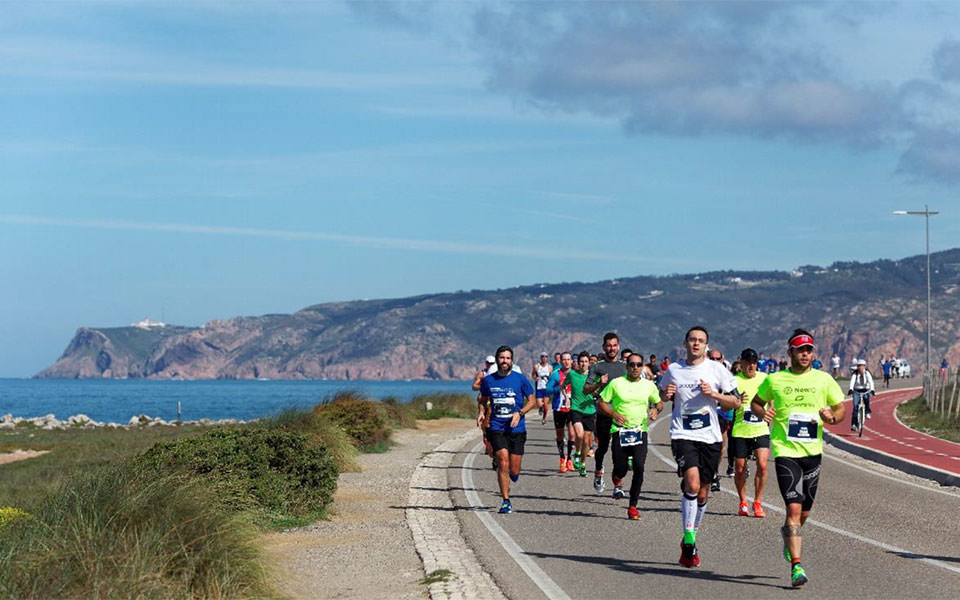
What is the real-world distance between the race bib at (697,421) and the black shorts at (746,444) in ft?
13.6

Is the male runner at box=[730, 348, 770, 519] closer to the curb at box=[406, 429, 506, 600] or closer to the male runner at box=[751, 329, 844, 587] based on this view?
the curb at box=[406, 429, 506, 600]

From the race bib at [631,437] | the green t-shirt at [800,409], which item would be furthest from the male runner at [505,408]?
the green t-shirt at [800,409]

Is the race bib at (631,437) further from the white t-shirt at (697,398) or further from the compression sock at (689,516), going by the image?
the compression sock at (689,516)

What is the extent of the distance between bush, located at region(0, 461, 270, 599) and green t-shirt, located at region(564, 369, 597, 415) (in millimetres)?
9174

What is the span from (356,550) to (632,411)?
394 centimetres

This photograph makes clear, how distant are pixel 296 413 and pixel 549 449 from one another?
20.1 feet

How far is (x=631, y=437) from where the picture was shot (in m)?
15.2

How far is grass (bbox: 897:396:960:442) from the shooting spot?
32.8 meters

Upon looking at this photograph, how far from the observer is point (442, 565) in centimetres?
1170

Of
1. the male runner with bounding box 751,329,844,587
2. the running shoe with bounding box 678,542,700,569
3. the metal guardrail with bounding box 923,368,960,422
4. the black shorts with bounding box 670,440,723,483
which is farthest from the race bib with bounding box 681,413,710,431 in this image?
the metal guardrail with bounding box 923,368,960,422

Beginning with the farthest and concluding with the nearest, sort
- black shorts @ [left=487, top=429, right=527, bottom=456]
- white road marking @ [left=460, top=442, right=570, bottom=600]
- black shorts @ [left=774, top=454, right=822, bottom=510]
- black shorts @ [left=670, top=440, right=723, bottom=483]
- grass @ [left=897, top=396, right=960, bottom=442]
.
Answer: grass @ [left=897, top=396, right=960, bottom=442] → black shorts @ [left=487, top=429, right=527, bottom=456] → black shorts @ [left=670, top=440, right=723, bottom=483] → black shorts @ [left=774, top=454, right=822, bottom=510] → white road marking @ [left=460, top=442, right=570, bottom=600]

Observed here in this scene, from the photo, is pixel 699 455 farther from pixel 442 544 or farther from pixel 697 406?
pixel 442 544

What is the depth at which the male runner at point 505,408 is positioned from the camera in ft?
51.0

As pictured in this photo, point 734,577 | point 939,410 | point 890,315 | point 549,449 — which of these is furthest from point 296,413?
point 890,315
